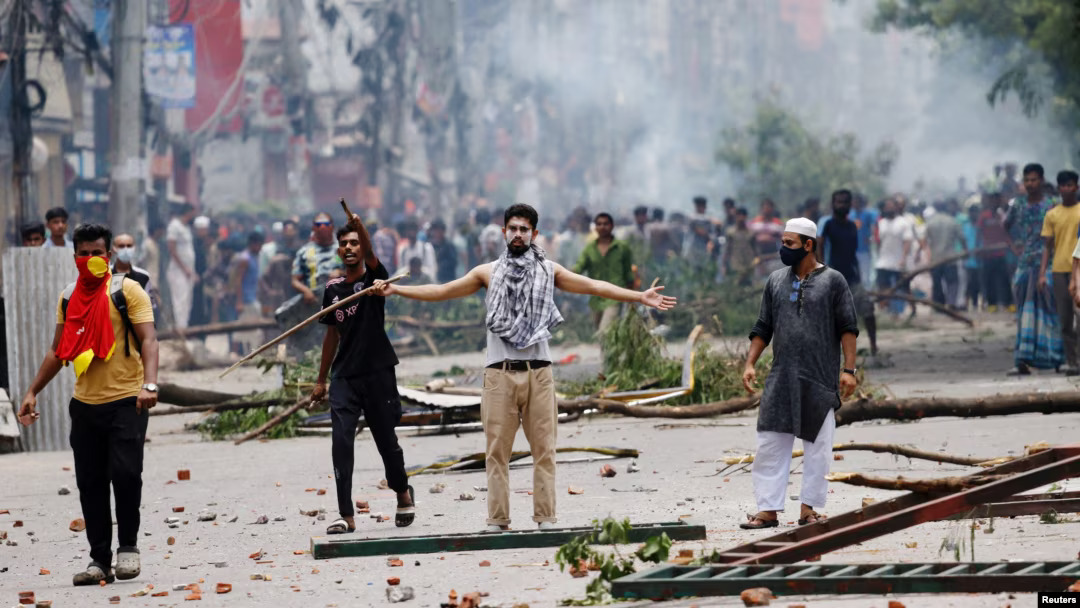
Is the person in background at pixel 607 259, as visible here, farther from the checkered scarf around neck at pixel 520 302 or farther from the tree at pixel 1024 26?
the checkered scarf around neck at pixel 520 302

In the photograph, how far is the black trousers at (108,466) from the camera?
7.26m

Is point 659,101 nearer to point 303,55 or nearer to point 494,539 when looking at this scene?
point 303,55

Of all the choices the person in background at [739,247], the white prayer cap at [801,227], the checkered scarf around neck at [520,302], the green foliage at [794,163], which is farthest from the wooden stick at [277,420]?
the green foliage at [794,163]

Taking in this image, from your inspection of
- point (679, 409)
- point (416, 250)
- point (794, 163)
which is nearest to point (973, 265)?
point (416, 250)

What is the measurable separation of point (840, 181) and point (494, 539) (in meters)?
39.1

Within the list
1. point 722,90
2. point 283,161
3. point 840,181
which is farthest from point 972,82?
point 283,161

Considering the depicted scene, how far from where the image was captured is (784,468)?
7.75 metres

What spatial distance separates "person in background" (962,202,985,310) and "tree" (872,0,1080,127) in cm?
267

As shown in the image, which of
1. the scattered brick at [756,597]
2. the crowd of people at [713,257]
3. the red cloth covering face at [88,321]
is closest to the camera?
the scattered brick at [756,597]

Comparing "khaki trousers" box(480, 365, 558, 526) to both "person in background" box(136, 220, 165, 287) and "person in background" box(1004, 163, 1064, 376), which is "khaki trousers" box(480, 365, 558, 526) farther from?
"person in background" box(136, 220, 165, 287)

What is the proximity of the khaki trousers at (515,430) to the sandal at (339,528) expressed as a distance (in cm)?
82

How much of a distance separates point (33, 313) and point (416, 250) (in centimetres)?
1262

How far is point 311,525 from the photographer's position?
8617 mm

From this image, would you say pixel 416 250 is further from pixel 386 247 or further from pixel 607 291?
pixel 607 291
